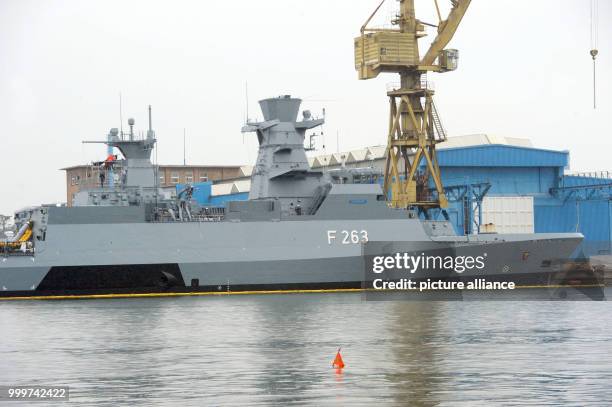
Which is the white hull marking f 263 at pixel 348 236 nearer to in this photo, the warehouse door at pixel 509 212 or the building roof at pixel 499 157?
the building roof at pixel 499 157

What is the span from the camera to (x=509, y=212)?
185 ft

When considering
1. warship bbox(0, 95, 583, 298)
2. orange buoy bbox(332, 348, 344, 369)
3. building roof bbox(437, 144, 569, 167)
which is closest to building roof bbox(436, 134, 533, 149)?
building roof bbox(437, 144, 569, 167)

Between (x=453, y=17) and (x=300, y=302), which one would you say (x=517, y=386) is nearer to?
(x=300, y=302)

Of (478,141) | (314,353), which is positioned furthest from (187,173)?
(314,353)

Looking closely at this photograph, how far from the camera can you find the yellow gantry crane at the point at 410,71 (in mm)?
45625

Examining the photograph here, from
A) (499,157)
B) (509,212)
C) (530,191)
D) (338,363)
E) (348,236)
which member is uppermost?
(499,157)

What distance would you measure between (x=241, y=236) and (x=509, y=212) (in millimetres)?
21729

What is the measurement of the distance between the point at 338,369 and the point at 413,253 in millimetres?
21573

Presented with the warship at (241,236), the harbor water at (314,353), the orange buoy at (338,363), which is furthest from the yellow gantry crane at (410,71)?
the orange buoy at (338,363)

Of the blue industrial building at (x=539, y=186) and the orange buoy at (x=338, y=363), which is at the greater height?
the blue industrial building at (x=539, y=186)

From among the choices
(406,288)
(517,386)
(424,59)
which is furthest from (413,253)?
(517,386)

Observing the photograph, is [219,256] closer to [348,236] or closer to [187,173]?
[348,236]

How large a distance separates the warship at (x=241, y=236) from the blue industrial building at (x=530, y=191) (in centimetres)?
1434

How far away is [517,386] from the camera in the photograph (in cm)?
1711
